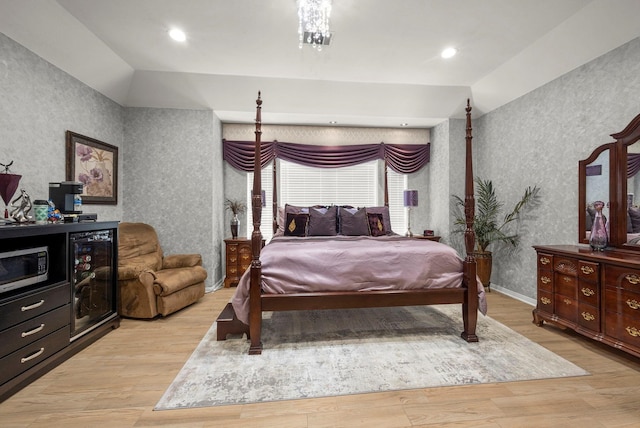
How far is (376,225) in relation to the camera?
13.6ft

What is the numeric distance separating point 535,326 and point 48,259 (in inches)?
176

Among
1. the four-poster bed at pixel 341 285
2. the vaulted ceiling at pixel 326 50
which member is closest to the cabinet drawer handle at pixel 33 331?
the four-poster bed at pixel 341 285

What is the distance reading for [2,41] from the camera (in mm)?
2400

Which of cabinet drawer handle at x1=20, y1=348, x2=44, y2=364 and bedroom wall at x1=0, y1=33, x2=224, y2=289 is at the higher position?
bedroom wall at x1=0, y1=33, x2=224, y2=289

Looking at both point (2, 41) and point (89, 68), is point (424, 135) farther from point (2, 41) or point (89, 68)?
point (2, 41)

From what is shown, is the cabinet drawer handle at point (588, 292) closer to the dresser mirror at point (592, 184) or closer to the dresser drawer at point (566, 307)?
the dresser drawer at point (566, 307)

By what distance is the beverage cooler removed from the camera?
8.20 feet

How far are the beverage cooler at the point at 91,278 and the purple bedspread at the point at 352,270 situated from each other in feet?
4.45

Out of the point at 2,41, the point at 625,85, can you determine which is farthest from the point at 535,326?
the point at 2,41

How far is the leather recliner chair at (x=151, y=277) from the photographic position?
3135 mm

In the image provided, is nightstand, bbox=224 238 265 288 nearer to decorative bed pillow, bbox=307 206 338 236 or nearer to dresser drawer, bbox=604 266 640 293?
decorative bed pillow, bbox=307 206 338 236

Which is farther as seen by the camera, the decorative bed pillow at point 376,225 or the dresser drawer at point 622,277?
the decorative bed pillow at point 376,225

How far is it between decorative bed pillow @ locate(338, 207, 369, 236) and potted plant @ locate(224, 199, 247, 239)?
1.69 m

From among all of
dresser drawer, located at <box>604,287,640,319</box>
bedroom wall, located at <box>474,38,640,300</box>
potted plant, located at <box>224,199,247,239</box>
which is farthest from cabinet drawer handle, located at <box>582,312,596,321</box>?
potted plant, located at <box>224,199,247,239</box>
